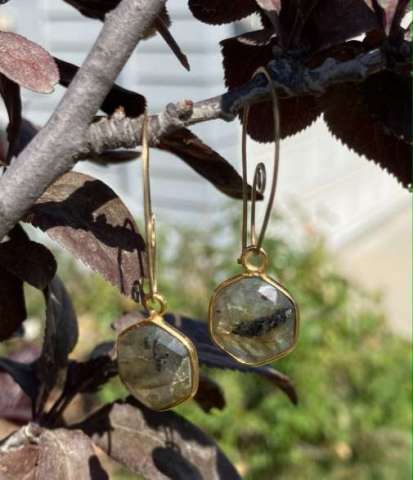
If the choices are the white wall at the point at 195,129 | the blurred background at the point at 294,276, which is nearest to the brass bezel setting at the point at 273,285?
the blurred background at the point at 294,276

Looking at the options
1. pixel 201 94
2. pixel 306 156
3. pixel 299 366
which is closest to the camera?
pixel 299 366

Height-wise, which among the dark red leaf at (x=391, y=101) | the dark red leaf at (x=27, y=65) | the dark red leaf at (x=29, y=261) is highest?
the dark red leaf at (x=27, y=65)

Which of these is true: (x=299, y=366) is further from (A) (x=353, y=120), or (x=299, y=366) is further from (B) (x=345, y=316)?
(A) (x=353, y=120)

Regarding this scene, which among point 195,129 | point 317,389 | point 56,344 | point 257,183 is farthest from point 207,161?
point 195,129

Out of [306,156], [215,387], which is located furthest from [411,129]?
[306,156]

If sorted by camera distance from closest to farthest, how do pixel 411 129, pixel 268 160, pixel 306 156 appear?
1. pixel 411 129
2. pixel 268 160
3. pixel 306 156

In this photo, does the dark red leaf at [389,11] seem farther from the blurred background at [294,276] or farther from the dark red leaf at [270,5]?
the blurred background at [294,276]
